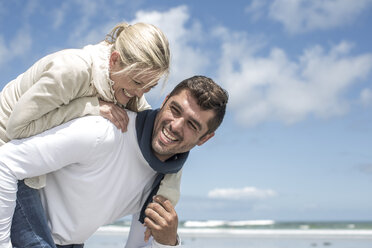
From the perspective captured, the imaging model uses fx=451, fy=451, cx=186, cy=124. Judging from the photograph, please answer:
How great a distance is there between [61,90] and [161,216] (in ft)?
2.62

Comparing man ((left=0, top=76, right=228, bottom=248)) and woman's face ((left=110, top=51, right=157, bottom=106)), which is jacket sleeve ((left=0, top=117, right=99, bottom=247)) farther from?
woman's face ((left=110, top=51, right=157, bottom=106))

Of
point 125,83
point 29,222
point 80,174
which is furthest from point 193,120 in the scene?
point 29,222

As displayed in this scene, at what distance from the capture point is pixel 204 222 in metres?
23.4

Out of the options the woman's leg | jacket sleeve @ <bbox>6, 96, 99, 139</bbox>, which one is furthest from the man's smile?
the woman's leg

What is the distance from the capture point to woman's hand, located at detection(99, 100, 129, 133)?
220 cm

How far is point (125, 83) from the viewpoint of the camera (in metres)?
2.31

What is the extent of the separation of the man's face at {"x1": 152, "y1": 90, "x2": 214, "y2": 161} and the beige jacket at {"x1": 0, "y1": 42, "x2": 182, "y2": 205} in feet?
0.67

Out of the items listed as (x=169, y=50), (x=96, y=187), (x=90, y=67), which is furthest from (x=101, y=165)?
(x=169, y=50)

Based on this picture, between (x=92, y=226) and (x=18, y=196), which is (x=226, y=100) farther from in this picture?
(x=18, y=196)

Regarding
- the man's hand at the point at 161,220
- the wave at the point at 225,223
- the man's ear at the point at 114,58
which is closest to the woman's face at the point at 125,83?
the man's ear at the point at 114,58

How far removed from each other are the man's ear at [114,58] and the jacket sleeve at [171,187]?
653mm

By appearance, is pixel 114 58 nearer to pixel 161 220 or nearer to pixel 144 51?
pixel 144 51

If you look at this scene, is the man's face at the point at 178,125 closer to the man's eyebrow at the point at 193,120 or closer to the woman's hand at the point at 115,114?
the man's eyebrow at the point at 193,120

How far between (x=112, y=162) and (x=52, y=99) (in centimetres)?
44
